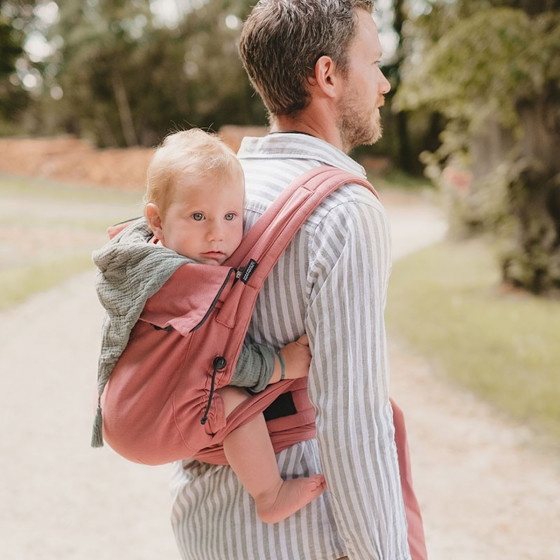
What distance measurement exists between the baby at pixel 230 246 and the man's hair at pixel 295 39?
0.69ft

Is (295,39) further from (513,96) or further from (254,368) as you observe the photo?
(513,96)

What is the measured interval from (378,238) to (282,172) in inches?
11.3

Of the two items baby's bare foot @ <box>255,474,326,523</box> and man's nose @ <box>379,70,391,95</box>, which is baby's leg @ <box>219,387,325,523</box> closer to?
baby's bare foot @ <box>255,474,326,523</box>

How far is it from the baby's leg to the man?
0.05m

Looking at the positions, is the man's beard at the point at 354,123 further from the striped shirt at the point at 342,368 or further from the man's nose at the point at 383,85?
the striped shirt at the point at 342,368

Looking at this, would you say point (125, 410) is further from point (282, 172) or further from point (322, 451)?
point (282, 172)

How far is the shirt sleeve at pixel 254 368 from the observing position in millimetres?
1372

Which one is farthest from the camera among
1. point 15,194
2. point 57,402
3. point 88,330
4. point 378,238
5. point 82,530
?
point 15,194

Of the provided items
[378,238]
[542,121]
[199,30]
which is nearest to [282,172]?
[378,238]

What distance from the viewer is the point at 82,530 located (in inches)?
155

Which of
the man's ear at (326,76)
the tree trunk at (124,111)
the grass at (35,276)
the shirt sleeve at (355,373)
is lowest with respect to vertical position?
the shirt sleeve at (355,373)

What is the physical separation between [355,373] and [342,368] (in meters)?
0.03

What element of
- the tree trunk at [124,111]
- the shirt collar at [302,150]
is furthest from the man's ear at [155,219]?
the tree trunk at [124,111]

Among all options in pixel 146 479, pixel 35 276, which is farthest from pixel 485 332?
pixel 35 276
